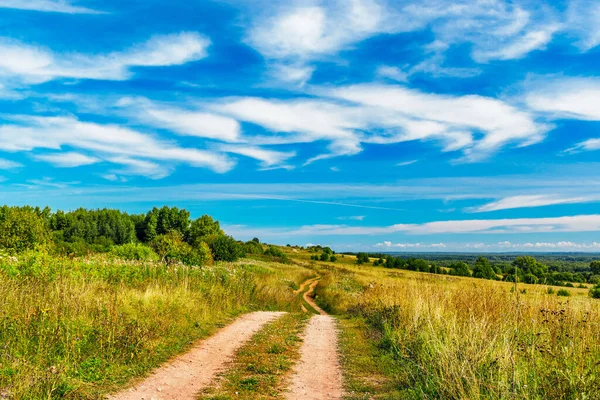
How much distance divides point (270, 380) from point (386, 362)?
9.36ft

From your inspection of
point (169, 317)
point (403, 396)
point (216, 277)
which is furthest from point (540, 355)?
point (216, 277)

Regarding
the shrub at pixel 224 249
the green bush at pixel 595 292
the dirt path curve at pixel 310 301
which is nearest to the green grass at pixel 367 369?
the green bush at pixel 595 292

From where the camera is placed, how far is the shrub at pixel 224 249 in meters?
58.3

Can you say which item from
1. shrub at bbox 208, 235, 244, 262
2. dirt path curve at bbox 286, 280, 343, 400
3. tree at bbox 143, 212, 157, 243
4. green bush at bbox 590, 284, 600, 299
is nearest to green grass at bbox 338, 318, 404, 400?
dirt path curve at bbox 286, 280, 343, 400

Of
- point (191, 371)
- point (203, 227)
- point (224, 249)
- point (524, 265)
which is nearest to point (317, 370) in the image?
point (191, 371)

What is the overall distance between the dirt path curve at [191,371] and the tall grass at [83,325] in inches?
13.5

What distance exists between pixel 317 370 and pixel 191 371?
2.59 m

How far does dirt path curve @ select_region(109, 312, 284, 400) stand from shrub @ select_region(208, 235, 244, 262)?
46400 millimetres

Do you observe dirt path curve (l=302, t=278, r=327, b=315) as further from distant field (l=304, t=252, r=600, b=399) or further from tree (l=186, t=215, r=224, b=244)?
tree (l=186, t=215, r=224, b=244)

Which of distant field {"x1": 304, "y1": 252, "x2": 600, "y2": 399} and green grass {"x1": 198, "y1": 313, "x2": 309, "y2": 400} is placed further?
green grass {"x1": 198, "y1": 313, "x2": 309, "y2": 400}

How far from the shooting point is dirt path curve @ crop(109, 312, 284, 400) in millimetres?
6805

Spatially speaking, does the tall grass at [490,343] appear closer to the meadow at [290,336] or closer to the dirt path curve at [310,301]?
the meadow at [290,336]

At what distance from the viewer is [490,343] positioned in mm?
6922

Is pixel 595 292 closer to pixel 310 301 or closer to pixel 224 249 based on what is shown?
pixel 310 301
